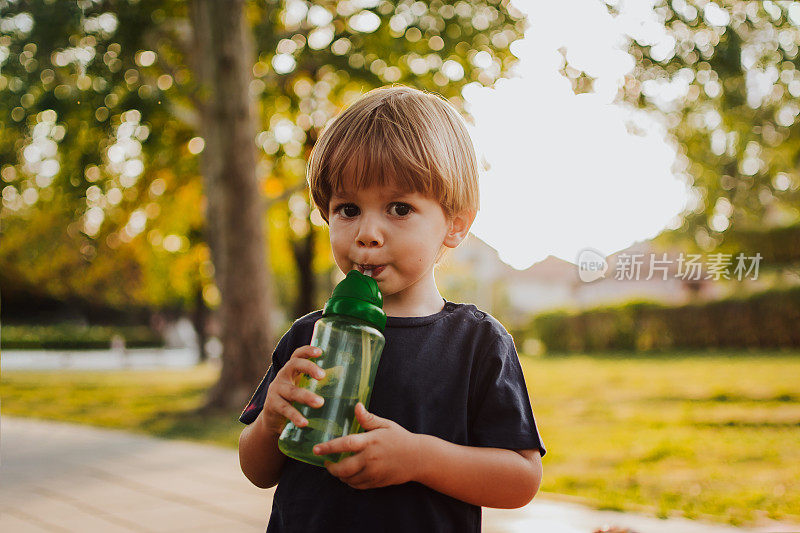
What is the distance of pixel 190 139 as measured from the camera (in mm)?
14320

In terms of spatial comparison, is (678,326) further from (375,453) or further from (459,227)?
(375,453)

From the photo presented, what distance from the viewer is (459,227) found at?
153 cm

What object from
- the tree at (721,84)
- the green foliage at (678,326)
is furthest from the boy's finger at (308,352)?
the green foliage at (678,326)

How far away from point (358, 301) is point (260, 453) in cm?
38

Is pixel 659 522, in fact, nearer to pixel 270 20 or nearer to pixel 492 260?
pixel 270 20

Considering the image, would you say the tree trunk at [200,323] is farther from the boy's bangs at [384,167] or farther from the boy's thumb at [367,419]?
the boy's thumb at [367,419]

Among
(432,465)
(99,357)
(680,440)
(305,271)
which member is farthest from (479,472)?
(99,357)

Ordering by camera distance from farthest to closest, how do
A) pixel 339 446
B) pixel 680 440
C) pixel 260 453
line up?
pixel 680 440
pixel 260 453
pixel 339 446

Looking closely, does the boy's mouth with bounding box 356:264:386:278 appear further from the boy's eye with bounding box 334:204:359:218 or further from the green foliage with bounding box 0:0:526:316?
the green foliage with bounding box 0:0:526:316

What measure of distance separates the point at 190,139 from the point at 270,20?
158 inches

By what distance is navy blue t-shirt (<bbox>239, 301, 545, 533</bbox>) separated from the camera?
1342 mm

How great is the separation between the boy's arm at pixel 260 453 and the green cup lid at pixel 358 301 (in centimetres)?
26

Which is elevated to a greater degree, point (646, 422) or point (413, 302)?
point (413, 302)

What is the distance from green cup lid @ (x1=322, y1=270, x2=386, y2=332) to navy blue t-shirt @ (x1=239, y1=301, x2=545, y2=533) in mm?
133
